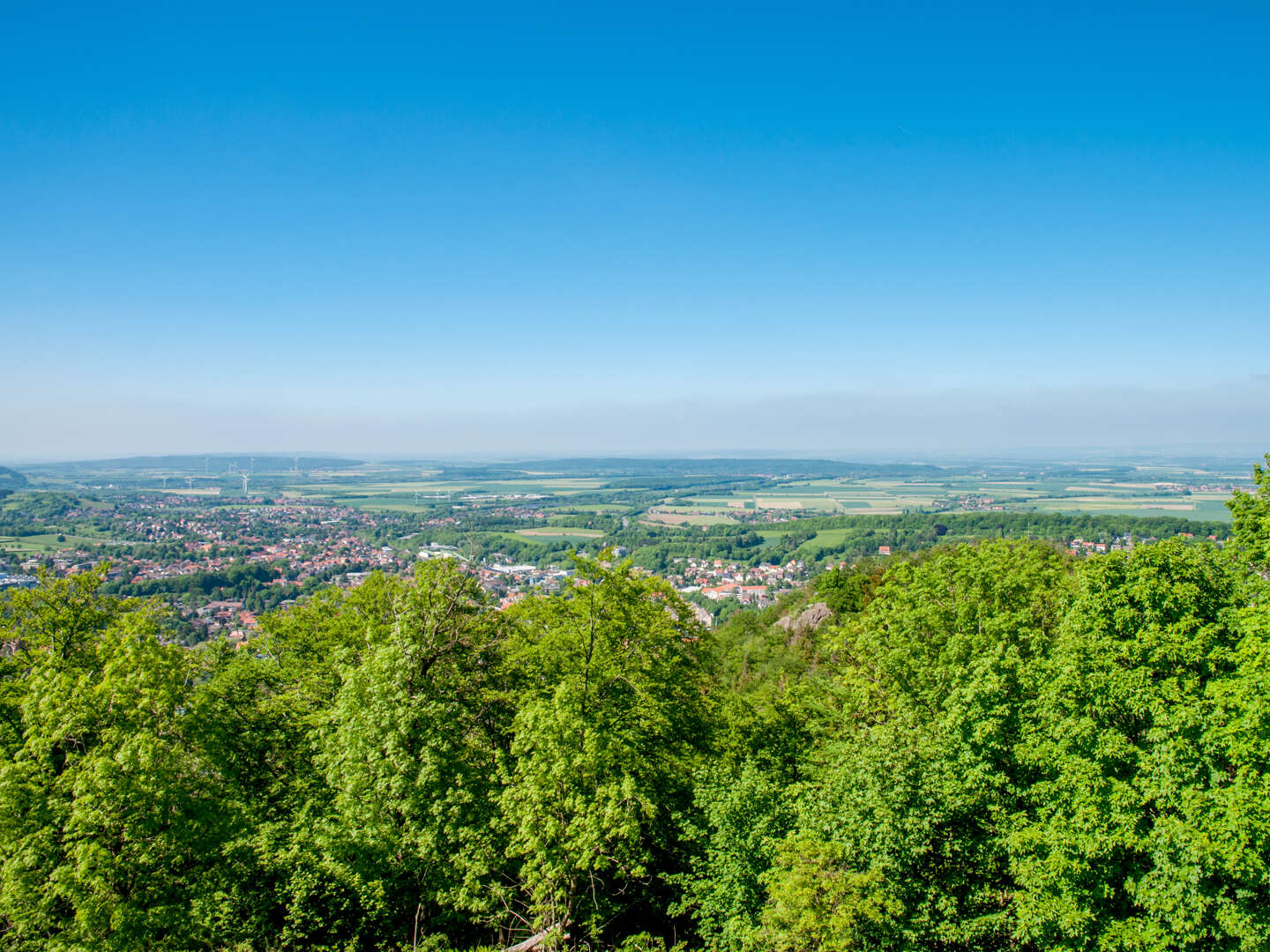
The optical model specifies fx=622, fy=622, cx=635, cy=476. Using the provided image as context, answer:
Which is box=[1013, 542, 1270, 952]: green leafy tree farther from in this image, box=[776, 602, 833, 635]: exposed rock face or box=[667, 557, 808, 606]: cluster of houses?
box=[667, 557, 808, 606]: cluster of houses

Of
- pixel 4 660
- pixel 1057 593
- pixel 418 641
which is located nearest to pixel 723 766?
pixel 418 641

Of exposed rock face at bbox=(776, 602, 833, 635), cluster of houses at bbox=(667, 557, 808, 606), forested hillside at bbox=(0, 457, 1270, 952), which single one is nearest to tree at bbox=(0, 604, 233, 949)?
forested hillside at bbox=(0, 457, 1270, 952)

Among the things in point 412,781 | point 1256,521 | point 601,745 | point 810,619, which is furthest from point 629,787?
point 810,619

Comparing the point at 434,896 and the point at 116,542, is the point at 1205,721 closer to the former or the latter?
the point at 434,896

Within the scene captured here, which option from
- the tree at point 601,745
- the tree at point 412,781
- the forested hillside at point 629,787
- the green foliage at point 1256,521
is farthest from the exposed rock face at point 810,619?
the tree at point 412,781

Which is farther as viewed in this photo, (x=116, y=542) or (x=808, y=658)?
(x=116, y=542)

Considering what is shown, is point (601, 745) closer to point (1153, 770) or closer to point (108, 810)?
point (108, 810)
